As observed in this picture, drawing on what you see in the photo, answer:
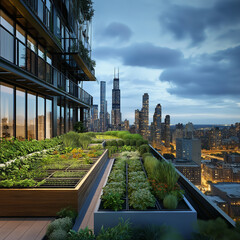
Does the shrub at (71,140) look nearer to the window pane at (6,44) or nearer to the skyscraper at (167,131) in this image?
the window pane at (6,44)

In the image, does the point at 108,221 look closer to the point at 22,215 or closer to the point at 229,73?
the point at 22,215

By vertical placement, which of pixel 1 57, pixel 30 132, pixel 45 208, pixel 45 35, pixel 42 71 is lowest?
pixel 45 208

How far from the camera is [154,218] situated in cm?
276

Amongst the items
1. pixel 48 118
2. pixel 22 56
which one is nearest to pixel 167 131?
pixel 48 118

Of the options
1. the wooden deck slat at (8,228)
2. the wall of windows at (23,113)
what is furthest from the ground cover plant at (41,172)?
the wall of windows at (23,113)

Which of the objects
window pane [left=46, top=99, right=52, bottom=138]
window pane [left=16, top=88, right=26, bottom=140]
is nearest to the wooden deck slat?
window pane [left=16, top=88, right=26, bottom=140]

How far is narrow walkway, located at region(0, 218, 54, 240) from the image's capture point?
9.00ft

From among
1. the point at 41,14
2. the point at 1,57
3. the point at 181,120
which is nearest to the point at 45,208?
the point at 1,57

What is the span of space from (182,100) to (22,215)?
9712cm

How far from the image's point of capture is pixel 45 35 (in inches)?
326

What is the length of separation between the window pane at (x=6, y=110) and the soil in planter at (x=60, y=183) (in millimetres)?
3723

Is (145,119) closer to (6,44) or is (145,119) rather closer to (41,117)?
(41,117)

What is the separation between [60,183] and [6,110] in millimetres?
4310

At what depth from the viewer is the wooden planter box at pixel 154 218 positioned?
2742mm
